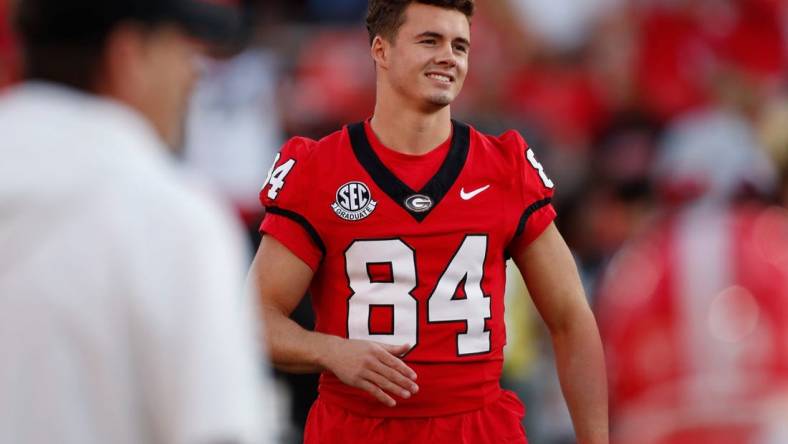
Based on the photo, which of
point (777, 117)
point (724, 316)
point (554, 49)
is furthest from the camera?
point (554, 49)

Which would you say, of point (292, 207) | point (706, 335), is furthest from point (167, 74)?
point (292, 207)

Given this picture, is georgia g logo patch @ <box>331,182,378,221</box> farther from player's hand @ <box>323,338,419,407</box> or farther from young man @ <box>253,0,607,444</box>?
player's hand @ <box>323,338,419,407</box>

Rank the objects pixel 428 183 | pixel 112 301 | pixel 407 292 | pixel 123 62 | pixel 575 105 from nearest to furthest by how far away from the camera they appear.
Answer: pixel 112 301
pixel 123 62
pixel 407 292
pixel 428 183
pixel 575 105

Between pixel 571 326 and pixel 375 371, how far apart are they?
0.71 metres

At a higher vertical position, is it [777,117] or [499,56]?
[499,56]

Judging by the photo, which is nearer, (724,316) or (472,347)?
(724,316)

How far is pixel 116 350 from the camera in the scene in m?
2.12

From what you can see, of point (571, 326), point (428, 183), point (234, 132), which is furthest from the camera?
point (234, 132)

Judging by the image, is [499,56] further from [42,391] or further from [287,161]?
[42,391]

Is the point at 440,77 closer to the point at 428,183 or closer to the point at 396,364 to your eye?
the point at 428,183

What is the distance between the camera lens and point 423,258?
4410 mm

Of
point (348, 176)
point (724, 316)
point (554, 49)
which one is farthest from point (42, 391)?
point (554, 49)

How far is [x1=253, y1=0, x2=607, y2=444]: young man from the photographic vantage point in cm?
442

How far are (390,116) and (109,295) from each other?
8.43 feet
